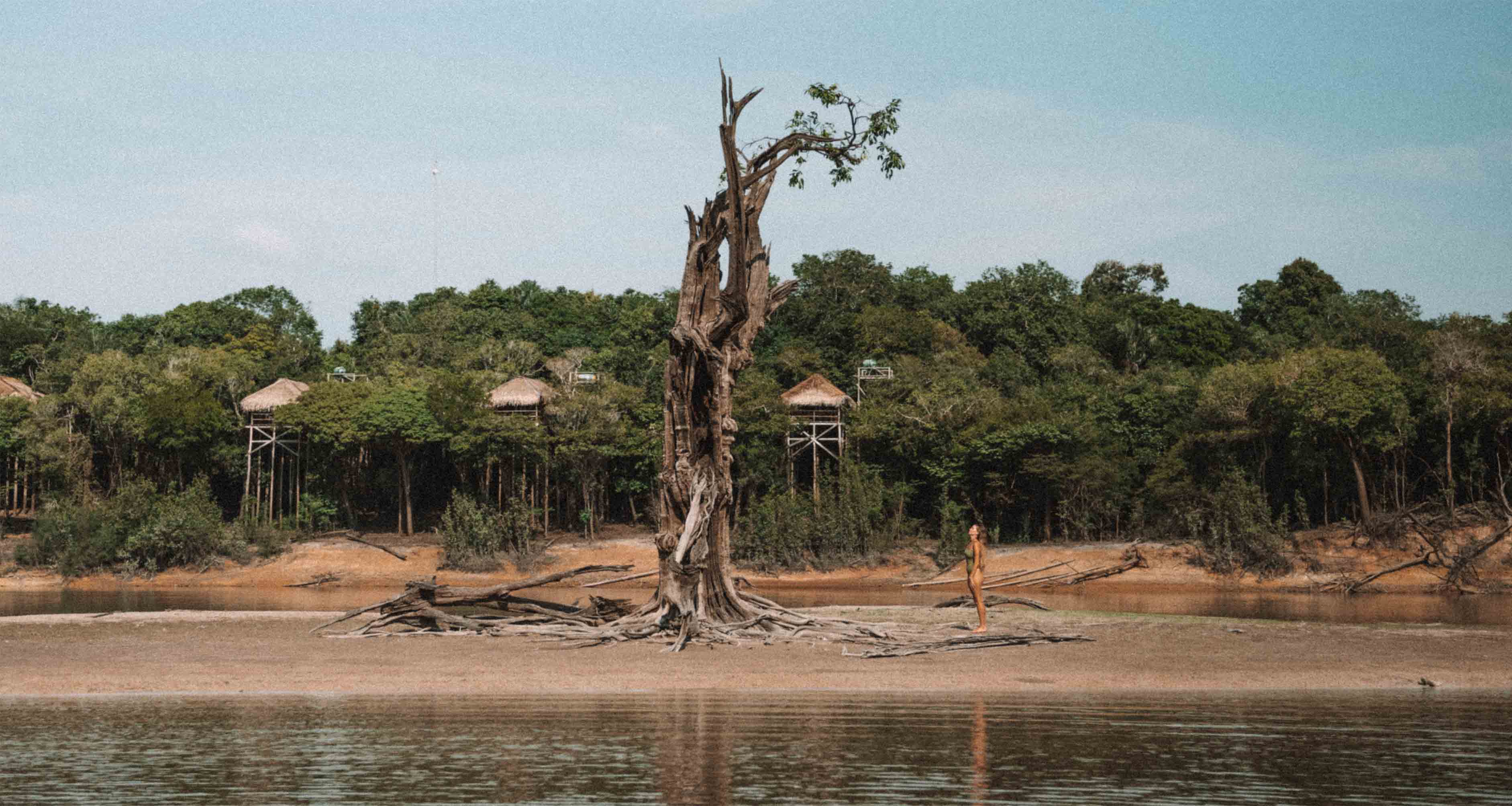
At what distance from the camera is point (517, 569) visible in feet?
145

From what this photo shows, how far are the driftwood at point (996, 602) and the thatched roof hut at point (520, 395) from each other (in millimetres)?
27712

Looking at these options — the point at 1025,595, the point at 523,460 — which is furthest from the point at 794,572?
the point at 523,460

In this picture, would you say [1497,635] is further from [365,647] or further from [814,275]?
[814,275]

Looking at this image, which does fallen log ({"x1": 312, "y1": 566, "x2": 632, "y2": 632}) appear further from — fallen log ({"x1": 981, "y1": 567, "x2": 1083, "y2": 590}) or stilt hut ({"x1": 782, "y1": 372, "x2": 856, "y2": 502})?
stilt hut ({"x1": 782, "y1": 372, "x2": 856, "y2": 502})

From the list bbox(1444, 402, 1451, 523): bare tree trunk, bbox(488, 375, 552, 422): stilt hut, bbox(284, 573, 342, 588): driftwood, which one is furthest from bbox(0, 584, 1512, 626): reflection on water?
bbox(488, 375, 552, 422): stilt hut

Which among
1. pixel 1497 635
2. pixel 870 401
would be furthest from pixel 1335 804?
pixel 870 401

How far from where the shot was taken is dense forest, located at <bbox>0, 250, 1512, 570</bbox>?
42.7 meters

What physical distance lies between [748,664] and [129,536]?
33348 mm

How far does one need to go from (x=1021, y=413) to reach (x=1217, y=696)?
32432 mm

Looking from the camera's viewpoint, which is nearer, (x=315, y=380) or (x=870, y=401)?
(x=870, y=401)

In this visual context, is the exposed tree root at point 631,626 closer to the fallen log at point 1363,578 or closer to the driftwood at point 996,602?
the driftwood at point 996,602

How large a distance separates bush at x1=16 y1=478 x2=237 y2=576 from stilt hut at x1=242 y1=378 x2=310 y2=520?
444cm

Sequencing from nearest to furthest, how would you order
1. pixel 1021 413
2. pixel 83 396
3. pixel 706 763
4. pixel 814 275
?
pixel 706 763, pixel 1021 413, pixel 83 396, pixel 814 275

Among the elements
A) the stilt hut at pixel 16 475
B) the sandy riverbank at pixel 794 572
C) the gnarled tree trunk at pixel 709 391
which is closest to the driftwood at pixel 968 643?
the gnarled tree trunk at pixel 709 391
